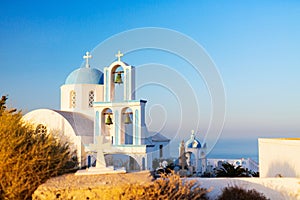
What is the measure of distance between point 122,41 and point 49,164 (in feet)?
20.7

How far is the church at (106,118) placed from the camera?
15234 mm

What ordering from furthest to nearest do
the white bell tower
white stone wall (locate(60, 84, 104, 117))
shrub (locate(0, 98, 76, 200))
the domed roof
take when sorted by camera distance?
the domed roof
white stone wall (locate(60, 84, 104, 117))
the white bell tower
shrub (locate(0, 98, 76, 200))

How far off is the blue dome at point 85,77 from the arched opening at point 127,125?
3.90 meters

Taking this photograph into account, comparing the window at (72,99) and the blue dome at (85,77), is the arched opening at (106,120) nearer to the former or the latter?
the blue dome at (85,77)

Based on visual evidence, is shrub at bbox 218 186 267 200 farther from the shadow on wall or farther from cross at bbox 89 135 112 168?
the shadow on wall

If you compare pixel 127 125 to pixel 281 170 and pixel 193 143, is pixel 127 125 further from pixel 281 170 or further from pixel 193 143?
pixel 281 170

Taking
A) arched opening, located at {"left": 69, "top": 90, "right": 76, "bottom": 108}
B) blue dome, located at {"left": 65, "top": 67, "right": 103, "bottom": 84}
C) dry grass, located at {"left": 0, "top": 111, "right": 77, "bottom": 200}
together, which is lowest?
dry grass, located at {"left": 0, "top": 111, "right": 77, "bottom": 200}

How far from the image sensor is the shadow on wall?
921 centimetres

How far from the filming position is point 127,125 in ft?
56.0

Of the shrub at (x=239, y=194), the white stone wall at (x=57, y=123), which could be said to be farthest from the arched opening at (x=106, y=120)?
the shrub at (x=239, y=194)

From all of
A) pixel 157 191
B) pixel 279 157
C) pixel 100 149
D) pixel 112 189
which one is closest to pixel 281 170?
pixel 279 157

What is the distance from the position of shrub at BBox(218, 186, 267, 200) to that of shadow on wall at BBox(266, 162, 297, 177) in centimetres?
307

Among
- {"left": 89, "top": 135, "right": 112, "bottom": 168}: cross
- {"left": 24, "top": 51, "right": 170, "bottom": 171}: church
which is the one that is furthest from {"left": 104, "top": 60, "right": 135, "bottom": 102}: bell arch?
{"left": 89, "top": 135, "right": 112, "bottom": 168}: cross

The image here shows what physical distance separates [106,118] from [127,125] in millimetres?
1198
